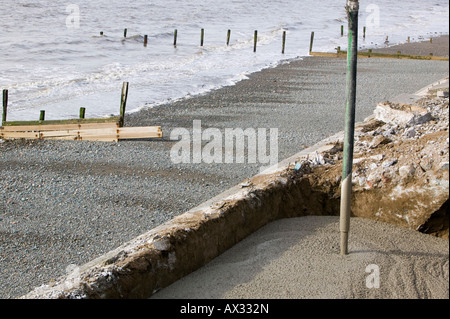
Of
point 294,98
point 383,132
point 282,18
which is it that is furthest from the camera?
point 282,18

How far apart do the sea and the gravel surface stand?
3.47 meters

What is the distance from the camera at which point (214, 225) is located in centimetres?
474

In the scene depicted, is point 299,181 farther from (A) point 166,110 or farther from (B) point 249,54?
(B) point 249,54

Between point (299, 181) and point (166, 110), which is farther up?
point (299, 181)

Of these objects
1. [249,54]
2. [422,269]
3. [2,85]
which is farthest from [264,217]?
[249,54]

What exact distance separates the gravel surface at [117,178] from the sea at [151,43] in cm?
347

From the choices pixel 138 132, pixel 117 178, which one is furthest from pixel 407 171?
pixel 138 132

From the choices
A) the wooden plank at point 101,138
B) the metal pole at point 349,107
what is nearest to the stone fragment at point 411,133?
the metal pole at point 349,107

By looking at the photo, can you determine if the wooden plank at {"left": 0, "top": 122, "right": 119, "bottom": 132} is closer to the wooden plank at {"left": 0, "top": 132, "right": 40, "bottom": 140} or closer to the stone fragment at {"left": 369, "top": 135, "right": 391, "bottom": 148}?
the wooden plank at {"left": 0, "top": 132, "right": 40, "bottom": 140}

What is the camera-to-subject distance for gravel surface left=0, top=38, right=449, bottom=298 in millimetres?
7148

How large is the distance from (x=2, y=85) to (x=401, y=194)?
62.6 feet

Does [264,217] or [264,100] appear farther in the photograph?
[264,100]

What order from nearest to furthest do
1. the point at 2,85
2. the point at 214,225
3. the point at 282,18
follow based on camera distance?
the point at 214,225
the point at 2,85
the point at 282,18
